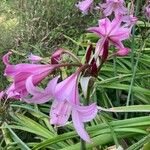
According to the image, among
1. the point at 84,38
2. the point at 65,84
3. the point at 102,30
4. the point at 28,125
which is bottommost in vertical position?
the point at 28,125

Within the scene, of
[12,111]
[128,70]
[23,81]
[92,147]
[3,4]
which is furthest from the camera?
[3,4]

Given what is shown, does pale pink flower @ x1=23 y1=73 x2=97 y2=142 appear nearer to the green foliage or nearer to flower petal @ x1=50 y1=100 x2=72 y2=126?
flower petal @ x1=50 y1=100 x2=72 y2=126

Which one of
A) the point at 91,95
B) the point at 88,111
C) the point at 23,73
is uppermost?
the point at 23,73

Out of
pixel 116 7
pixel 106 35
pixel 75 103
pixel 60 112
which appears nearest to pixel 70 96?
pixel 75 103

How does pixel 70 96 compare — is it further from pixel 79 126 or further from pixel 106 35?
pixel 106 35

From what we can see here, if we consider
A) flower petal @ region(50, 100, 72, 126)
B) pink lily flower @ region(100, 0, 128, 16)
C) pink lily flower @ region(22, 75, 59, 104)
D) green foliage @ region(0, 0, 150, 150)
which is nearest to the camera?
pink lily flower @ region(22, 75, 59, 104)

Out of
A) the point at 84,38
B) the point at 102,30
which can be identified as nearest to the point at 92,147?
the point at 102,30

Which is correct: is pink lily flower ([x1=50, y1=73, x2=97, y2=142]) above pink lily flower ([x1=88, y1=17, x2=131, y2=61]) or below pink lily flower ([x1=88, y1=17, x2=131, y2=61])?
below

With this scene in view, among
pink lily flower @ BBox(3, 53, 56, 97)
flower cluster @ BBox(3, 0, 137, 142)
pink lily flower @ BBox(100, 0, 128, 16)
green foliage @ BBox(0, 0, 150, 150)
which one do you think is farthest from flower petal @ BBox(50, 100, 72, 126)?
pink lily flower @ BBox(100, 0, 128, 16)

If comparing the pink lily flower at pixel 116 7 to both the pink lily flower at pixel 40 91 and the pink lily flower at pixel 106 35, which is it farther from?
the pink lily flower at pixel 40 91

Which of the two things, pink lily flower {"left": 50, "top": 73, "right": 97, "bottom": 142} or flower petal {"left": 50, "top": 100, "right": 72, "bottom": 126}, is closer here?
pink lily flower {"left": 50, "top": 73, "right": 97, "bottom": 142}

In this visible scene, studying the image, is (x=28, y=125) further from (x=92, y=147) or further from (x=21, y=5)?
(x=21, y=5)
